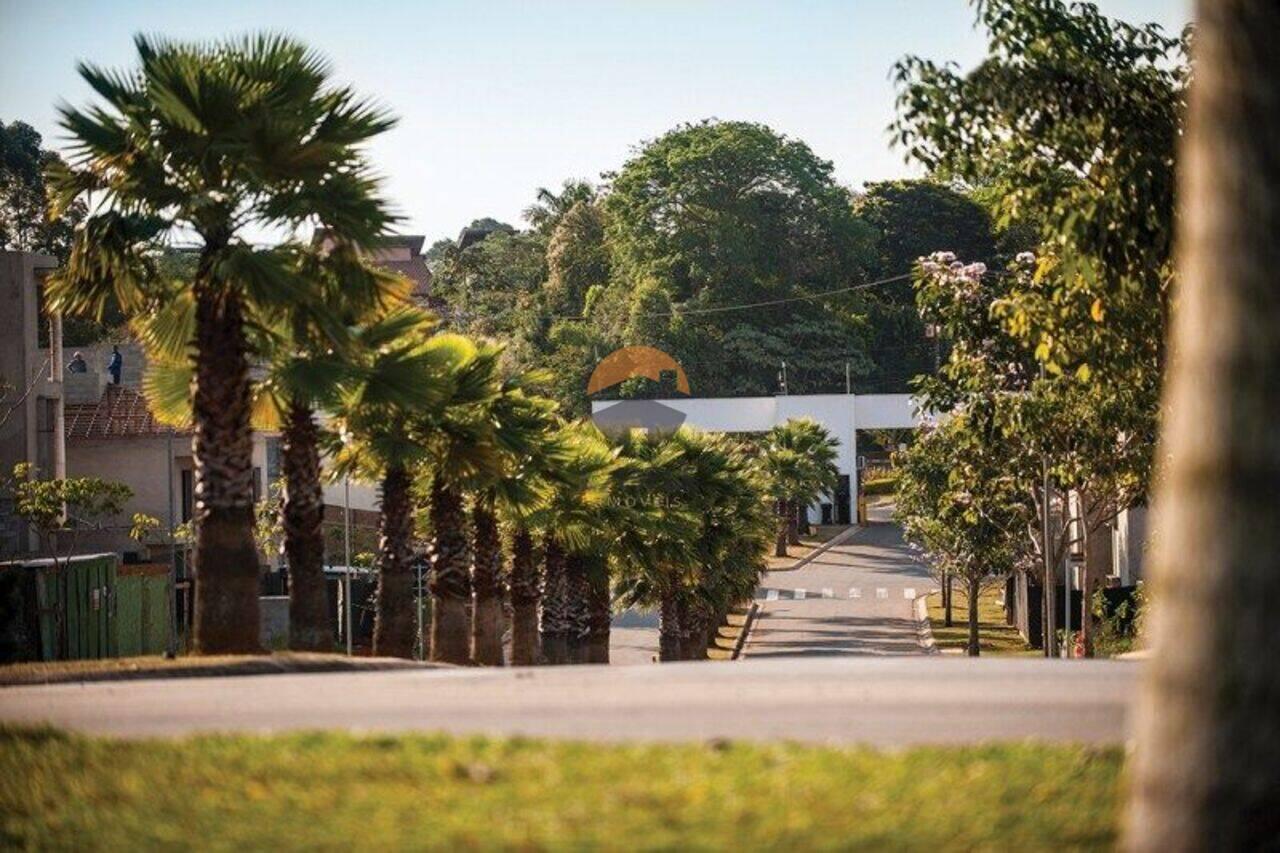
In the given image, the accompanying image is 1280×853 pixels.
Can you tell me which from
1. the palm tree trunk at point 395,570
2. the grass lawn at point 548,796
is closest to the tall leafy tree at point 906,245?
the palm tree trunk at point 395,570

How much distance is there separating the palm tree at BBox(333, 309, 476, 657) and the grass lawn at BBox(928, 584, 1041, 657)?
24.1 metres

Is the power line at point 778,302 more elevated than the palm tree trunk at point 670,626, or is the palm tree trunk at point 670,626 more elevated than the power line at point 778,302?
the power line at point 778,302

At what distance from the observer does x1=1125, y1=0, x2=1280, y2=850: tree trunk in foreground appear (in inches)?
305

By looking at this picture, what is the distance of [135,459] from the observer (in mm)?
60688

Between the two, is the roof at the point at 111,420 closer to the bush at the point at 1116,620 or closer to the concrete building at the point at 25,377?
the concrete building at the point at 25,377

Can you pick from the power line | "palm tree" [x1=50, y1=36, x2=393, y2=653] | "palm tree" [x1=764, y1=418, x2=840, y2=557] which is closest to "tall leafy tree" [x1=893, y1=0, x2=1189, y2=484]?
"palm tree" [x1=50, y1=36, x2=393, y2=653]

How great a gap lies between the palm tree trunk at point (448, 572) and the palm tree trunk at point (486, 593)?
11.1 ft

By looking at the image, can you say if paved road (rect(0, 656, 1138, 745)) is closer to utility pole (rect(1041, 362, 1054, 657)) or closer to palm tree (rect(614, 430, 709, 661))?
utility pole (rect(1041, 362, 1054, 657))

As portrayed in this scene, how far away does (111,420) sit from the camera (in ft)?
199

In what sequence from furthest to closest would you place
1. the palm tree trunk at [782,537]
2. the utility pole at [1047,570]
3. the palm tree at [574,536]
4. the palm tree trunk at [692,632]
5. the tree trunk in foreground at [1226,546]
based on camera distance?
the palm tree trunk at [782,537] → the palm tree trunk at [692,632] → the palm tree at [574,536] → the utility pole at [1047,570] → the tree trunk in foreground at [1226,546]

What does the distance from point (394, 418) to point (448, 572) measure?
15.0ft

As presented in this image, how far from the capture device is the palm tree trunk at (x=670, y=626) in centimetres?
5331

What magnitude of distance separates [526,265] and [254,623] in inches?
4810

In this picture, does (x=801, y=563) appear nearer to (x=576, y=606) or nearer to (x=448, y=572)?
(x=576, y=606)
